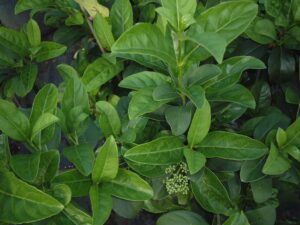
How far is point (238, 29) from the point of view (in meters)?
1.09

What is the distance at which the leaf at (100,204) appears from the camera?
1104mm

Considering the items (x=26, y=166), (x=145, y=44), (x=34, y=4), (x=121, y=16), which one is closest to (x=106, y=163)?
(x=26, y=166)

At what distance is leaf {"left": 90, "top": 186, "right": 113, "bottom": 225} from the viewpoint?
110 cm

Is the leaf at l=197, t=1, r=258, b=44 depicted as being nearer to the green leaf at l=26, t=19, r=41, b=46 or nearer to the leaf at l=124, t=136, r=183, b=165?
the leaf at l=124, t=136, r=183, b=165

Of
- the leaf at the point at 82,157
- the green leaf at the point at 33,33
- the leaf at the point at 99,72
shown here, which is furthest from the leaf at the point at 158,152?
the green leaf at the point at 33,33

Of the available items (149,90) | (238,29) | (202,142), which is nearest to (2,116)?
(149,90)

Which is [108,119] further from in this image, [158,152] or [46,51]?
[46,51]

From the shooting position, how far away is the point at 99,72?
1535 mm

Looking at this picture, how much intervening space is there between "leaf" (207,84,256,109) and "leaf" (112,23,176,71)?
7.2 inches

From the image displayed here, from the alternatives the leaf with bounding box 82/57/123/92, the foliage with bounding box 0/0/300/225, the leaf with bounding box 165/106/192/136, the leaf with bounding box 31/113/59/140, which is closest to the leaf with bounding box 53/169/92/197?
the foliage with bounding box 0/0/300/225

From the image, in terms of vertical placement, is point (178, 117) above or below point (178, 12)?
below

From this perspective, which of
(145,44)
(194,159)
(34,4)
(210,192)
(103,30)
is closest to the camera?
(145,44)

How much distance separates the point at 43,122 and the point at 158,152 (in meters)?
0.31

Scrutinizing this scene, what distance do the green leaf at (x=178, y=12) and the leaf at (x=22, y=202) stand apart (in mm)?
498
